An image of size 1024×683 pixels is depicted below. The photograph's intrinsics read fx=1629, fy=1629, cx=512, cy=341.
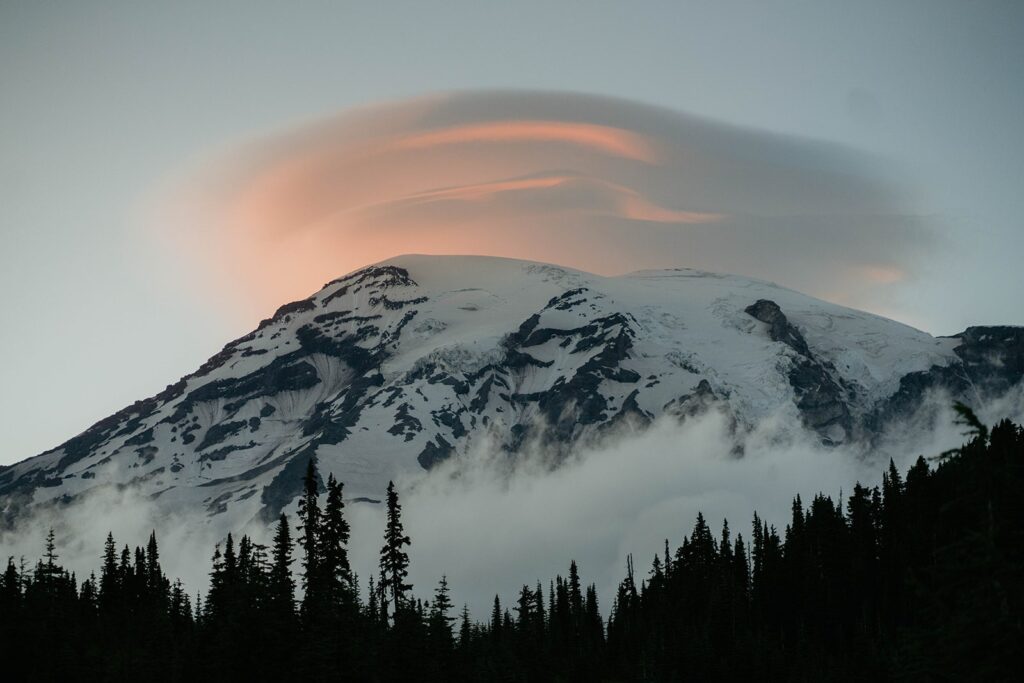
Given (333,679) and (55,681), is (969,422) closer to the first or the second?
(333,679)

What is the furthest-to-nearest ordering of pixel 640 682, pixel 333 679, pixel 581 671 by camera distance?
pixel 581 671 → pixel 640 682 → pixel 333 679

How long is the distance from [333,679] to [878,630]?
82107 millimetres

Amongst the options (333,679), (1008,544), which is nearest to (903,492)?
(333,679)

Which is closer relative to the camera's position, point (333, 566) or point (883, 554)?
A: point (333, 566)

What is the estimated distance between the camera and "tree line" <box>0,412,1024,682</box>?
44688 mm

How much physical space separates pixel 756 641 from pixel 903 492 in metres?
46.6

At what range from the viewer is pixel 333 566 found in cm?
11406

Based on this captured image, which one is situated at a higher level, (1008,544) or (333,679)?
(333,679)

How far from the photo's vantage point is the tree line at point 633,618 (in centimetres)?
4469

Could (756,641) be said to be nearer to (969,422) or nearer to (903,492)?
(903,492)

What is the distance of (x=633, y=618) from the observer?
19925cm

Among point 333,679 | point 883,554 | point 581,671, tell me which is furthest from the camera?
point 883,554

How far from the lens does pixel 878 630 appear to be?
165 metres

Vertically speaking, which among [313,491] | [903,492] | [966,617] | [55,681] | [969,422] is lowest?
[966,617]
